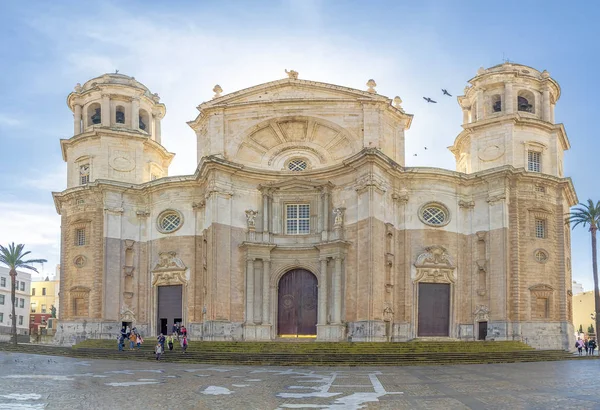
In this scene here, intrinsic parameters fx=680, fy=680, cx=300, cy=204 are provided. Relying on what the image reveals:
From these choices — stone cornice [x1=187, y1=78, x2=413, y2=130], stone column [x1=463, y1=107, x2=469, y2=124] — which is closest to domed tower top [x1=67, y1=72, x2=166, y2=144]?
stone cornice [x1=187, y1=78, x2=413, y2=130]

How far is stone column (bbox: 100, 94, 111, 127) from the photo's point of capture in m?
49.2

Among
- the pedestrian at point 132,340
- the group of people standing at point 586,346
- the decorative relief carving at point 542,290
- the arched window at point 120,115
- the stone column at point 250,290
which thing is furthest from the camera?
the arched window at point 120,115

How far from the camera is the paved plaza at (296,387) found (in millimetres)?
17391

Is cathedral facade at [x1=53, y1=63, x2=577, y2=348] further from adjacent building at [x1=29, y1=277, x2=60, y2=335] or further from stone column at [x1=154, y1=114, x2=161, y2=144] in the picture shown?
adjacent building at [x1=29, y1=277, x2=60, y2=335]

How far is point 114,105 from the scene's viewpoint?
165 ft

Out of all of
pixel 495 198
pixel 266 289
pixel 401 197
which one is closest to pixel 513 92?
pixel 495 198

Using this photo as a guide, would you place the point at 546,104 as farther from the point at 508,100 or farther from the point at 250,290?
the point at 250,290

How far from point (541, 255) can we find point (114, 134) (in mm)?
30230

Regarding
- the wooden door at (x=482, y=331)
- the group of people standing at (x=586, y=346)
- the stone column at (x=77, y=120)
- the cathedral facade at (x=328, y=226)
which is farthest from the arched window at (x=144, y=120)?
the group of people standing at (x=586, y=346)

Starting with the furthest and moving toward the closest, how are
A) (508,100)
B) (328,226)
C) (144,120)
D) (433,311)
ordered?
(144,120), (508,100), (328,226), (433,311)

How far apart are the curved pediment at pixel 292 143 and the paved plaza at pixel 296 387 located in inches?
753

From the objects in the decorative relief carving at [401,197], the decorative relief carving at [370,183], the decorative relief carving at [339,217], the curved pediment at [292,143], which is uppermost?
the curved pediment at [292,143]

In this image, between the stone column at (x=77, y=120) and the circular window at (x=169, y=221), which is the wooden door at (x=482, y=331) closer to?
the circular window at (x=169, y=221)

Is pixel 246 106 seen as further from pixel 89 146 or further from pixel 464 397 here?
pixel 464 397
